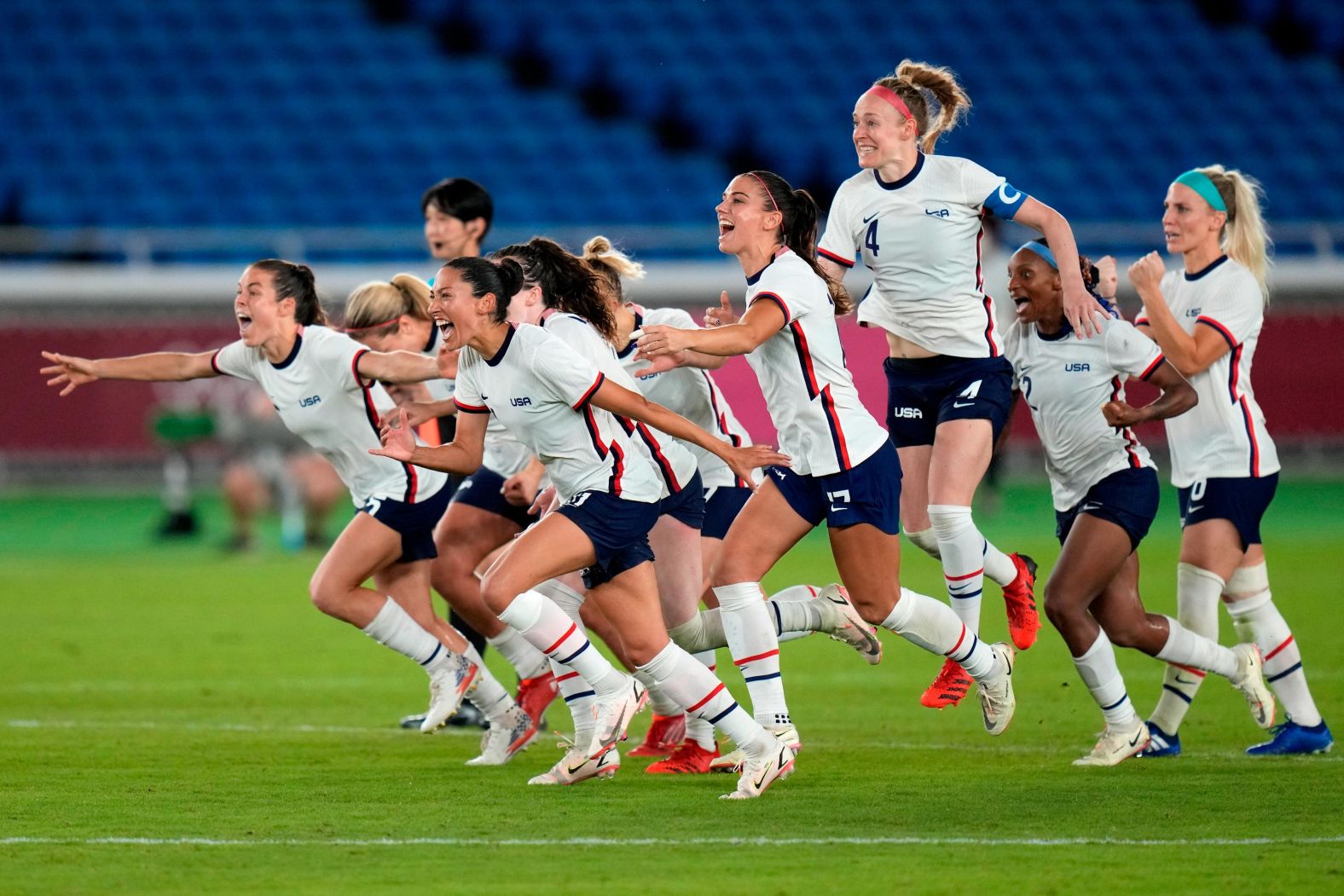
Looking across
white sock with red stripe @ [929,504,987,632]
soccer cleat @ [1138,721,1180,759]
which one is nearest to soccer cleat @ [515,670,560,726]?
white sock with red stripe @ [929,504,987,632]

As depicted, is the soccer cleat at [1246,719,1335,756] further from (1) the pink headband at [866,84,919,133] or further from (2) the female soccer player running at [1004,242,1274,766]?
(1) the pink headband at [866,84,919,133]

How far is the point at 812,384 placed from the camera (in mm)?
6445

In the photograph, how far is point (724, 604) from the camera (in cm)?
654

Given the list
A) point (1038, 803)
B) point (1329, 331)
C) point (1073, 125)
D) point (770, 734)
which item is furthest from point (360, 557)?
point (1073, 125)

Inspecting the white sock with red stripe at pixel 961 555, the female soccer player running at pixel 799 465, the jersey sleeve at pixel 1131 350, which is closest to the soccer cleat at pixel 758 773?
the female soccer player running at pixel 799 465

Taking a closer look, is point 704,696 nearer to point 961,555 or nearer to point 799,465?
point 799,465

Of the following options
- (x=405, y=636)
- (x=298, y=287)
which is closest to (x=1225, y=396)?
(x=405, y=636)

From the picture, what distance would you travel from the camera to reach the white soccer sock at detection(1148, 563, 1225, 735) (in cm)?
734

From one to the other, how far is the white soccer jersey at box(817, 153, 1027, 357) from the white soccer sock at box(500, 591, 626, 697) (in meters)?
1.90

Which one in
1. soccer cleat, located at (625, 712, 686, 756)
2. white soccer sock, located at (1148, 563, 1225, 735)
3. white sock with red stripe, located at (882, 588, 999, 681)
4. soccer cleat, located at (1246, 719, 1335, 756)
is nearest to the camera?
white sock with red stripe, located at (882, 588, 999, 681)

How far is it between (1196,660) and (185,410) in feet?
50.5

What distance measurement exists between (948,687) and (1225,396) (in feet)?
5.83

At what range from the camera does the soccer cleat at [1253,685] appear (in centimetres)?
729

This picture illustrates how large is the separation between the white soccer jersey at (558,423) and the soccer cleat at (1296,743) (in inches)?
115
